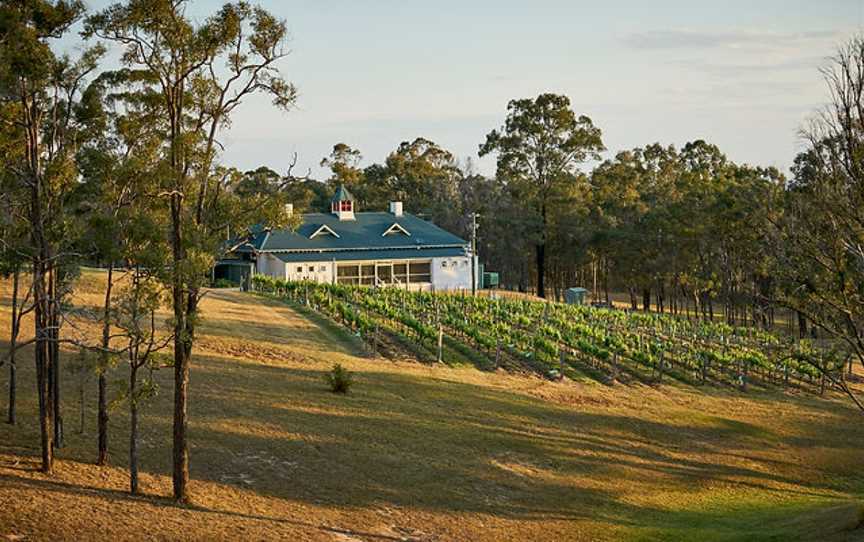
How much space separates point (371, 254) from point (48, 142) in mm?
38702

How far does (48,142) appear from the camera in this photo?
1770cm

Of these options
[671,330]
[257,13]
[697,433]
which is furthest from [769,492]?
[671,330]

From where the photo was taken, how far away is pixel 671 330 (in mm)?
45344

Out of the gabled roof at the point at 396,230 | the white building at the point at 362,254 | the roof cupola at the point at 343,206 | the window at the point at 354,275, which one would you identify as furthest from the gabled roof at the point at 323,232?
the roof cupola at the point at 343,206

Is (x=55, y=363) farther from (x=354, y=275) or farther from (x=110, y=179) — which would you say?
(x=354, y=275)

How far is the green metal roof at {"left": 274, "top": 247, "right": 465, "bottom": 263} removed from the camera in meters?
54.5

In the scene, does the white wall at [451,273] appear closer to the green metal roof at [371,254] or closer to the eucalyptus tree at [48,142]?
the green metal roof at [371,254]

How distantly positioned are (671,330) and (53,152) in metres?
33.7

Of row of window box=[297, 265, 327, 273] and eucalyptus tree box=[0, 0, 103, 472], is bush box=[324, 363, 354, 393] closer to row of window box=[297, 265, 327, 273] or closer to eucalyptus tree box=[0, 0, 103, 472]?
eucalyptus tree box=[0, 0, 103, 472]

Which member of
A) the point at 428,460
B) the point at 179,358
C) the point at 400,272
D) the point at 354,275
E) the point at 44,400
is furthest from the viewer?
the point at 400,272

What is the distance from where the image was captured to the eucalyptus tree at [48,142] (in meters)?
15.5

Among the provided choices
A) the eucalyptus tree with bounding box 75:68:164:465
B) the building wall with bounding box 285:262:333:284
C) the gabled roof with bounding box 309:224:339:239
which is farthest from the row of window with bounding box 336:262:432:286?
the eucalyptus tree with bounding box 75:68:164:465

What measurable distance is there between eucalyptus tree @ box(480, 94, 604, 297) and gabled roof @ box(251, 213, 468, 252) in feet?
23.2

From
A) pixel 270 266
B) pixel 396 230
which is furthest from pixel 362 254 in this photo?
pixel 270 266
